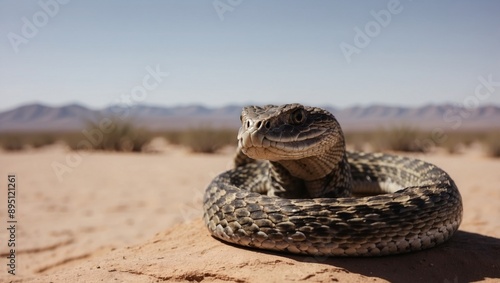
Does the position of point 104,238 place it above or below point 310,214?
below

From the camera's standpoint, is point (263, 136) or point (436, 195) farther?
point (436, 195)

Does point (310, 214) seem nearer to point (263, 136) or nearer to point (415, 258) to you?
point (263, 136)

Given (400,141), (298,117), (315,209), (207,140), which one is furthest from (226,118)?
(315,209)

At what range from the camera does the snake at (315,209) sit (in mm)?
3469

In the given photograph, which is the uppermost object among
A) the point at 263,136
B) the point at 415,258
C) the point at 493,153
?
the point at 263,136

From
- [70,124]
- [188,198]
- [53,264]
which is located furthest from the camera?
[70,124]

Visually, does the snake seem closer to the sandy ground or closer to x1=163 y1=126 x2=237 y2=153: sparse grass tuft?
the sandy ground

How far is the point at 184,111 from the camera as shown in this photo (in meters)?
182

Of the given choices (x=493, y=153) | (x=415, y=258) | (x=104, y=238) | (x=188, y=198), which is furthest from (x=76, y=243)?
(x=493, y=153)

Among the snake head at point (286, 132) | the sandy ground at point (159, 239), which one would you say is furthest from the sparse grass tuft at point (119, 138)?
the snake head at point (286, 132)

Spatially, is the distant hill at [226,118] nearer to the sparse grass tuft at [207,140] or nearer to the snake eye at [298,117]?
the sparse grass tuft at [207,140]

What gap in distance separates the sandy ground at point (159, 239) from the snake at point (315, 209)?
16 cm

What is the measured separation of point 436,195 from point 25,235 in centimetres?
741

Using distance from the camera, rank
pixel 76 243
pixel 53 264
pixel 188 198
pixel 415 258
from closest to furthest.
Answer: pixel 415 258 < pixel 53 264 < pixel 76 243 < pixel 188 198
